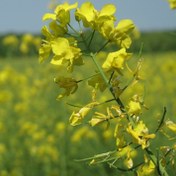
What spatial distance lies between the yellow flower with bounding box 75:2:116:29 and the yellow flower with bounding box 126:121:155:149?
194 mm

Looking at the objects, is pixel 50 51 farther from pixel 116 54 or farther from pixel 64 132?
pixel 64 132

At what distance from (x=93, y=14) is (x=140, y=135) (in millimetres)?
232

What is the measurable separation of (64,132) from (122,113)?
132 inches

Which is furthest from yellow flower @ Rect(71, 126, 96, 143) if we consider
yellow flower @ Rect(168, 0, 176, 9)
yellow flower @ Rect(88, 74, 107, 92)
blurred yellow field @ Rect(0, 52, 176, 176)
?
yellow flower @ Rect(88, 74, 107, 92)

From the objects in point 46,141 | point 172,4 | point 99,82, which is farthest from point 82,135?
point 99,82

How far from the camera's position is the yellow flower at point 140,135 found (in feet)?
3.21

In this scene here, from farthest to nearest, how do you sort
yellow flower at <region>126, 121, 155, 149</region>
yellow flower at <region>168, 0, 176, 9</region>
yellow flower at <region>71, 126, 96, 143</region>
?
1. yellow flower at <region>71, 126, 96, 143</region>
2. yellow flower at <region>168, 0, 176, 9</region>
3. yellow flower at <region>126, 121, 155, 149</region>

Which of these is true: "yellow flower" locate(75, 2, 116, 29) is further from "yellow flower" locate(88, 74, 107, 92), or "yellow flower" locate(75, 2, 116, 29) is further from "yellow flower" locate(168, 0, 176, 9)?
"yellow flower" locate(168, 0, 176, 9)

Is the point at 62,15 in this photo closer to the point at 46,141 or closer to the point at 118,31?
the point at 118,31

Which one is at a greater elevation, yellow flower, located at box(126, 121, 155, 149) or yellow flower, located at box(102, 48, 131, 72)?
yellow flower, located at box(102, 48, 131, 72)

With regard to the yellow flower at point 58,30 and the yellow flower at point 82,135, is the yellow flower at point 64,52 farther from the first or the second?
the yellow flower at point 82,135

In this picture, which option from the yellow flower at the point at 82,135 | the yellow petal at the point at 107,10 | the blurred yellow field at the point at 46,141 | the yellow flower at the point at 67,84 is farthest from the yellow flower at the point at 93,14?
the yellow flower at the point at 82,135

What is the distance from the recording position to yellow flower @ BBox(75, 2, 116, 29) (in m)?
1.02

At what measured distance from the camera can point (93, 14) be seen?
1.02 m
